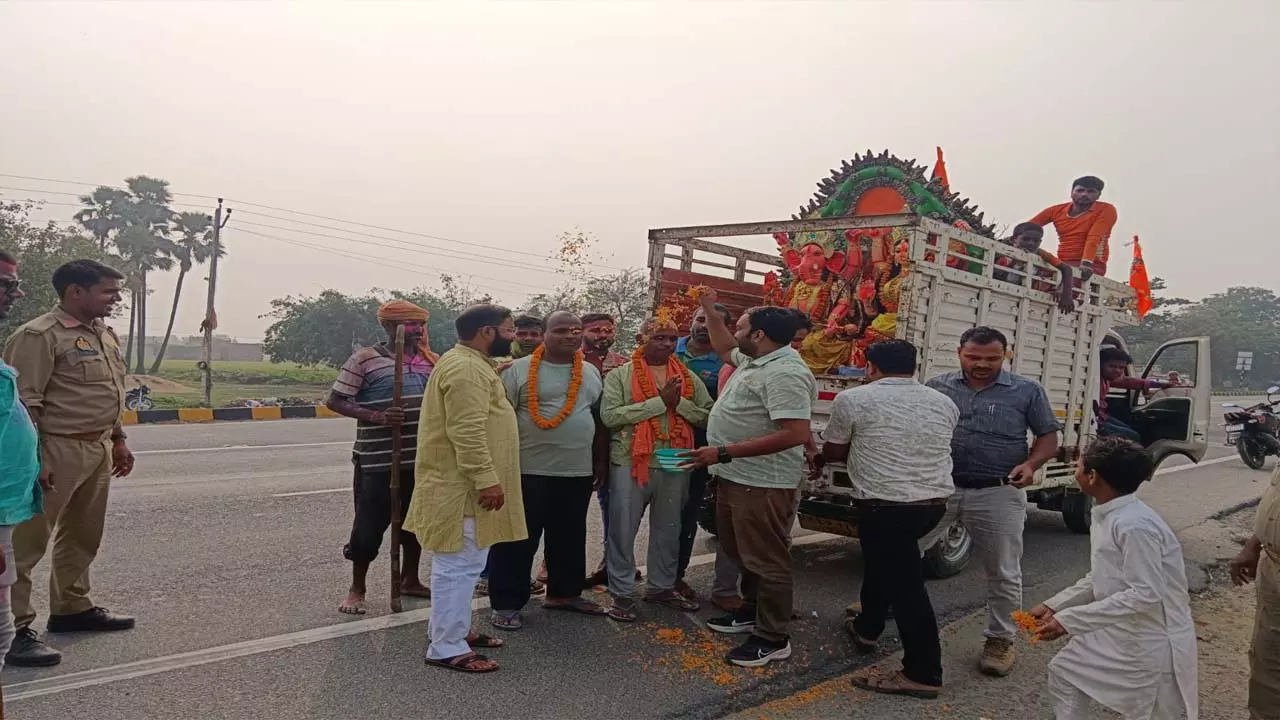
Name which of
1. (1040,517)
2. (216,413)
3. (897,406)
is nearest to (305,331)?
(216,413)

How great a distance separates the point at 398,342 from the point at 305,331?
111 feet

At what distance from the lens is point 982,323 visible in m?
5.63

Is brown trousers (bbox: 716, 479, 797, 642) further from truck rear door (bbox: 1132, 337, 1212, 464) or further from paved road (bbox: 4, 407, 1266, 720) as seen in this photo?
truck rear door (bbox: 1132, 337, 1212, 464)

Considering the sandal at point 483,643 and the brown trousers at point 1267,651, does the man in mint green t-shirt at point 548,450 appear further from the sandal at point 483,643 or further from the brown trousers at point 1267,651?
the brown trousers at point 1267,651

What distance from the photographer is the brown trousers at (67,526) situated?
380cm

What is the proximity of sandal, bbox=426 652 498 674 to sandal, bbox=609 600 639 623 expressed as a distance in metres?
0.96

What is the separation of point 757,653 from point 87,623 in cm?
335

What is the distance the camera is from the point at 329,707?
327 cm

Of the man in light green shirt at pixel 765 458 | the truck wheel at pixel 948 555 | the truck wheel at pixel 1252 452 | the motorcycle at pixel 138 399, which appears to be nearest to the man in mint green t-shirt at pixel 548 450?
the man in light green shirt at pixel 765 458

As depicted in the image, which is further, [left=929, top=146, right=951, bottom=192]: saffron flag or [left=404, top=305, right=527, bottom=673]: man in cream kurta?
[left=929, top=146, right=951, bottom=192]: saffron flag

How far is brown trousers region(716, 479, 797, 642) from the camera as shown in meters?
3.91

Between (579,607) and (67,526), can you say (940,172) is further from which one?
(67,526)

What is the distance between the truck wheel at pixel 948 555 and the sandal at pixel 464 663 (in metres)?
3.14

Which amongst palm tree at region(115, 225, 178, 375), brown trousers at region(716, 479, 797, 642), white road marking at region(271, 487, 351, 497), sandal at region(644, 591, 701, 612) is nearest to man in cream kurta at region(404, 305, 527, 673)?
brown trousers at region(716, 479, 797, 642)
